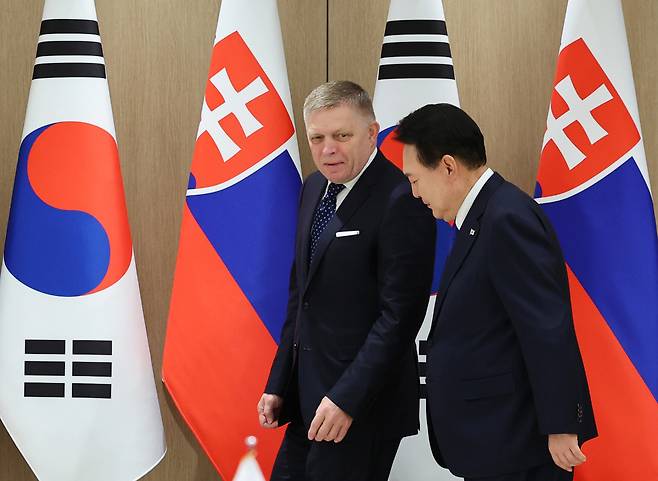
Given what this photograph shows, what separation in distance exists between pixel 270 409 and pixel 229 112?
3.54 feet

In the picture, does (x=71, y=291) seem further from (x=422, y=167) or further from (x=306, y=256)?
(x=422, y=167)

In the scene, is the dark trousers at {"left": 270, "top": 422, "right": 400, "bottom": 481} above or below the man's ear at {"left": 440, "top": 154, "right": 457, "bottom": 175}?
below

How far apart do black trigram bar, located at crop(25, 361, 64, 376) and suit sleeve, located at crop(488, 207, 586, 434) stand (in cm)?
170

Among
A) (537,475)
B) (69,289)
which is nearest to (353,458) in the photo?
(537,475)

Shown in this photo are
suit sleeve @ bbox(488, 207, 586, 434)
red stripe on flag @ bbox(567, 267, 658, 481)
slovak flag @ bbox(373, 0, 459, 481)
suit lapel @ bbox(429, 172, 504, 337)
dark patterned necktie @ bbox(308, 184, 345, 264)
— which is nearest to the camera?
suit sleeve @ bbox(488, 207, 586, 434)

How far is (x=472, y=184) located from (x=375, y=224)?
377mm

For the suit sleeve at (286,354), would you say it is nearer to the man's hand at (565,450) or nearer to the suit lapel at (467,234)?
the suit lapel at (467,234)

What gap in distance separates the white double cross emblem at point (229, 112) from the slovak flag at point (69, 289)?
355mm

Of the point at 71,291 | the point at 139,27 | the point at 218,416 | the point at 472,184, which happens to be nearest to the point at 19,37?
the point at 139,27

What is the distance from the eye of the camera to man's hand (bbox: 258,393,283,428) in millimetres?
2584

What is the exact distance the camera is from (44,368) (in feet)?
10.2

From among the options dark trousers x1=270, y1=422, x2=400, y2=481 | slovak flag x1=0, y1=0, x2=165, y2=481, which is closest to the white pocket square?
dark trousers x1=270, y1=422, x2=400, y2=481

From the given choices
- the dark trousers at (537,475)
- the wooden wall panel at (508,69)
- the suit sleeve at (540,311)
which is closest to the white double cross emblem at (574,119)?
the wooden wall panel at (508,69)

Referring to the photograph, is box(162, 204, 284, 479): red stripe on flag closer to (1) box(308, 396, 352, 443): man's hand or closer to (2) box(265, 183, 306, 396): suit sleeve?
(2) box(265, 183, 306, 396): suit sleeve
